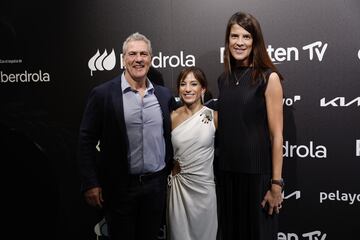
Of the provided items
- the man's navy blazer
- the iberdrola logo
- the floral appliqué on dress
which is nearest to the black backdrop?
the iberdrola logo

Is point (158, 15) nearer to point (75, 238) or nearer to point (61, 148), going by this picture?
point (61, 148)

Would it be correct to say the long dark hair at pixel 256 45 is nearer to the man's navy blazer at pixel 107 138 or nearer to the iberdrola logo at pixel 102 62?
the man's navy blazer at pixel 107 138

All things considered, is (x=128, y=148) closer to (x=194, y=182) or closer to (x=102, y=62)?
(x=194, y=182)

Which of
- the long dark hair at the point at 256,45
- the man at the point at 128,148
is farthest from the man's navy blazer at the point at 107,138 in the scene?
the long dark hair at the point at 256,45

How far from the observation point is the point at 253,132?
6.63ft

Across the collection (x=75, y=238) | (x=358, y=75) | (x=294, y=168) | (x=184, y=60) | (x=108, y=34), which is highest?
(x=108, y=34)

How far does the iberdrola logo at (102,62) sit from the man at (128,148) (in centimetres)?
54

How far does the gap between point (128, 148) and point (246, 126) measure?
662mm

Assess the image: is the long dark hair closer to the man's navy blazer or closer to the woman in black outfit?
the woman in black outfit

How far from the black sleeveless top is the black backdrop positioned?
49cm

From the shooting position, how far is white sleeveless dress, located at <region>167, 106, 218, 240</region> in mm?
2211

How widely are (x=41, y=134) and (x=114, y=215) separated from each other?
102 cm

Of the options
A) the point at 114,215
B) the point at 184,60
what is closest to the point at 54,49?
the point at 184,60

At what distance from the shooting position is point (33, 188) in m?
2.88
